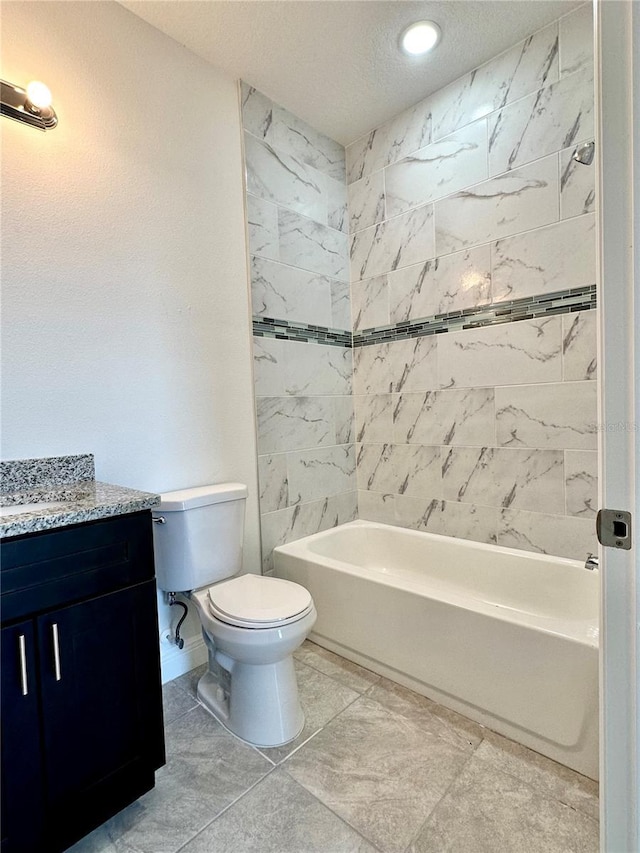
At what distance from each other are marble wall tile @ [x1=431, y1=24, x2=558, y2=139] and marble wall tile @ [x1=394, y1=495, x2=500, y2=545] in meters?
1.95

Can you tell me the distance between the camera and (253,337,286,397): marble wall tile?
224cm

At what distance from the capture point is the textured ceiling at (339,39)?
175 cm

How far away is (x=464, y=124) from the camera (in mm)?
2174

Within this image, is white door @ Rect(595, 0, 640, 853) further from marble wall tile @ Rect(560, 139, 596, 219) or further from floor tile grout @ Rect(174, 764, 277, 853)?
marble wall tile @ Rect(560, 139, 596, 219)

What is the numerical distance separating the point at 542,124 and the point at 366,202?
100 centimetres

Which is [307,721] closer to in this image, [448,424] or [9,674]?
[9,674]

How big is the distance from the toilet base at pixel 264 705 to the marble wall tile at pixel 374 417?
1428 mm

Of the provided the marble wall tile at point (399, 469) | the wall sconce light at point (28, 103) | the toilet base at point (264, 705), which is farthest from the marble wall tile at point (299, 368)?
the toilet base at point (264, 705)

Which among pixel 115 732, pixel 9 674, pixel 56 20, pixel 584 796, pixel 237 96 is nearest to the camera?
pixel 9 674

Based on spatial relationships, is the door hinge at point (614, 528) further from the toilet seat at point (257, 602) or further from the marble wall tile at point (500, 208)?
the marble wall tile at point (500, 208)

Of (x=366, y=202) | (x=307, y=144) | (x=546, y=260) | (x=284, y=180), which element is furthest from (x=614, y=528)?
(x=307, y=144)

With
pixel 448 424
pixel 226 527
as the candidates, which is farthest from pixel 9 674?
pixel 448 424

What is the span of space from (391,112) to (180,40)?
113cm

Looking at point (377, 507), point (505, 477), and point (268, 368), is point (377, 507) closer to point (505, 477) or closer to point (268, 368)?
point (505, 477)
